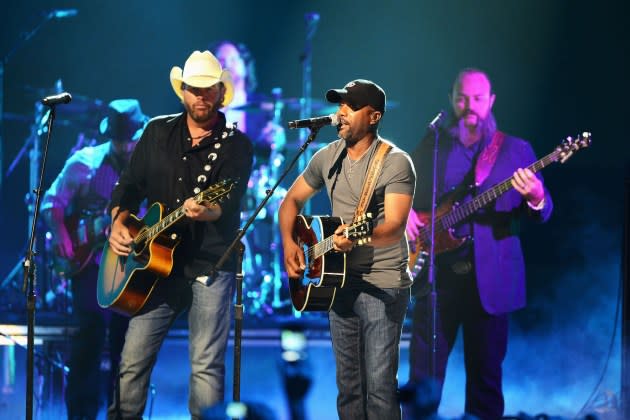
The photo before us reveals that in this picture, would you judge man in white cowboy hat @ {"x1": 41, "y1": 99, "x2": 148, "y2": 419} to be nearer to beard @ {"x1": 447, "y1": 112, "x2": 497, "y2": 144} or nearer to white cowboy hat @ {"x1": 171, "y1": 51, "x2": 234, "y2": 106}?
white cowboy hat @ {"x1": 171, "y1": 51, "x2": 234, "y2": 106}

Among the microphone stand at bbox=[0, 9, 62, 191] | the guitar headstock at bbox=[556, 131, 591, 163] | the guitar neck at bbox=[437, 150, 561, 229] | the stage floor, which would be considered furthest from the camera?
Answer: the microphone stand at bbox=[0, 9, 62, 191]

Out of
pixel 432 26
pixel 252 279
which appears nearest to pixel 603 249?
pixel 432 26

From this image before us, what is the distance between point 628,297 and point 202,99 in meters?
3.96

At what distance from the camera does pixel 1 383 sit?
7.22m

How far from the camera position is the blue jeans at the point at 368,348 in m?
4.73

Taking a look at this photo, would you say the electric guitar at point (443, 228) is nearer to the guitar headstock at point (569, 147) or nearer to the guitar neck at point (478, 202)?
the guitar neck at point (478, 202)

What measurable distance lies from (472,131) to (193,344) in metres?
3.40

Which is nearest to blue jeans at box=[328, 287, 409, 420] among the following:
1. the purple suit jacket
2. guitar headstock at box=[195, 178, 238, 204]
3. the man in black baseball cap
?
the man in black baseball cap

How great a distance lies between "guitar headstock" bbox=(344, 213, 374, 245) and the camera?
14.5ft

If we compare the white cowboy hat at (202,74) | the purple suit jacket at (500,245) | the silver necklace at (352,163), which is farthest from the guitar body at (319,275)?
the purple suit jacket at (500,245)

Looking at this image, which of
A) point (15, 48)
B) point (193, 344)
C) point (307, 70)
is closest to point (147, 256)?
point (193, 344)

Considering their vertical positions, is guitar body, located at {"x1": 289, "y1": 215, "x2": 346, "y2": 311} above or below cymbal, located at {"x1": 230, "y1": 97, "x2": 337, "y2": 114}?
below

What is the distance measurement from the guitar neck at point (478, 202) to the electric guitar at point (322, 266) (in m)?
2.20

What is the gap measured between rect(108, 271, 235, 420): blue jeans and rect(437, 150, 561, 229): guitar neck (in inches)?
99.8
